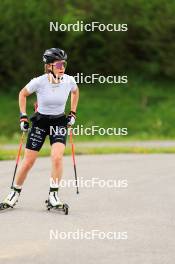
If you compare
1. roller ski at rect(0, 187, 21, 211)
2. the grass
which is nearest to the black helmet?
roller ski at rect(0, 187, 21, 211)

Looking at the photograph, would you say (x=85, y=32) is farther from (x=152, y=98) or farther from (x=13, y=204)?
(x=13, y=204)

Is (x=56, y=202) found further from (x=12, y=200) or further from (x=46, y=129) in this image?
(x=46, y=129)

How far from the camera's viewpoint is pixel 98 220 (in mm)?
10305

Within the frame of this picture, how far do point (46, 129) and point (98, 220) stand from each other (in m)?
1.27

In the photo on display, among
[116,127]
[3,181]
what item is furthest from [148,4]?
[3,181]

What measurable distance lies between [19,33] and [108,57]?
407cm

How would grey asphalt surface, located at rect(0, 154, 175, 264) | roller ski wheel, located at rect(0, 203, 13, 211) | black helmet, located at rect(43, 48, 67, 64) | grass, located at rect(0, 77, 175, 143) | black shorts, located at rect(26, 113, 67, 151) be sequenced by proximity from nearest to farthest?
grey asphalt surface, located at rect(0, 154, 175, 264) < black helmet, located at rect(43, 48, 67, 64) < black shorts, located at rect(26, 113, 67, 151) < roller ski wheel, located at rect(0, 203, 13, 211) < grass, located at rect(0, 77, 175, 143)

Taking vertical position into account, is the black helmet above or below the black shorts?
above

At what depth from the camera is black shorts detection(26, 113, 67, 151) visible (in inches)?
417

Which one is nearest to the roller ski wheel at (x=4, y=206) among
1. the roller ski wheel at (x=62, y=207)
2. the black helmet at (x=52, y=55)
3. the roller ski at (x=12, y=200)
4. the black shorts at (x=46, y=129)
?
the roller ski at (x=12, y=200)

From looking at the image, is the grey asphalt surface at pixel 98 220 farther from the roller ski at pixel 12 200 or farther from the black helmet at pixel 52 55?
the black helmet at pixel 52 55

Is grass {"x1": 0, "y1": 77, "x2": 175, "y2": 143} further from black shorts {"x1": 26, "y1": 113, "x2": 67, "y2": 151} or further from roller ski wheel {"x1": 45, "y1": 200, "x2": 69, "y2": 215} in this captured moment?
black shorts {"x1": 26, "y1": 113, "x2": 67, "y2": 151}

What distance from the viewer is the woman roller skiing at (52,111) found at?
10.5 metres

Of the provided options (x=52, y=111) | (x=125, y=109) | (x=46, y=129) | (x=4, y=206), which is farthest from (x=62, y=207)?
(x=125, y=109)
